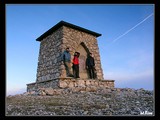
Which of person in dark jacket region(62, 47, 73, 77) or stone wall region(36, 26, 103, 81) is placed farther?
stone wall region(36, 26, 103, 81)

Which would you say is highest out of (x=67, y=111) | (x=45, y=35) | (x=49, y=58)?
(x=45, y=35)

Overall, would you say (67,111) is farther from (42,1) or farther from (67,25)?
(67,25)

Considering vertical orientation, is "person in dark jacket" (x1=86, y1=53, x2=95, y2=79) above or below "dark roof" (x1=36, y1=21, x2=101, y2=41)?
below

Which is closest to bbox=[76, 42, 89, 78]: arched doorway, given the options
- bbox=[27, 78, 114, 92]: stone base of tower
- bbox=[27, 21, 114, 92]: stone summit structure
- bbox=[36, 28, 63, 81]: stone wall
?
bbox=[27, 21, 114, 92]: stone summit structure

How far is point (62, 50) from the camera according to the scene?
11.1m

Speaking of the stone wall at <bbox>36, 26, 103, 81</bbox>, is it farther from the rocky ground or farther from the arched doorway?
the rocky ground

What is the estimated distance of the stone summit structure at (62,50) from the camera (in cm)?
1092

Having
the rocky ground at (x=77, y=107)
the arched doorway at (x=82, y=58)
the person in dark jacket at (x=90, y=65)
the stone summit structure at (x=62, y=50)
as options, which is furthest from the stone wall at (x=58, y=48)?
the rocky ground at (x=77, y=107)

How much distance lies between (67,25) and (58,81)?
444 cm

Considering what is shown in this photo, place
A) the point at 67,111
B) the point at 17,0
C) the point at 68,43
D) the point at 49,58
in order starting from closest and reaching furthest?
1. the point at 17,0
2. the point at 67,111
3. the point at 68,43
4. the point at 49,58

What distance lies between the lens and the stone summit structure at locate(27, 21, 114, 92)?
35.8ft

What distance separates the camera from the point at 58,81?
9.20 meters

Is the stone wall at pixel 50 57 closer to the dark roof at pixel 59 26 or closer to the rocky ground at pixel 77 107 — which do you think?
the dark roof at pixel 59 26
